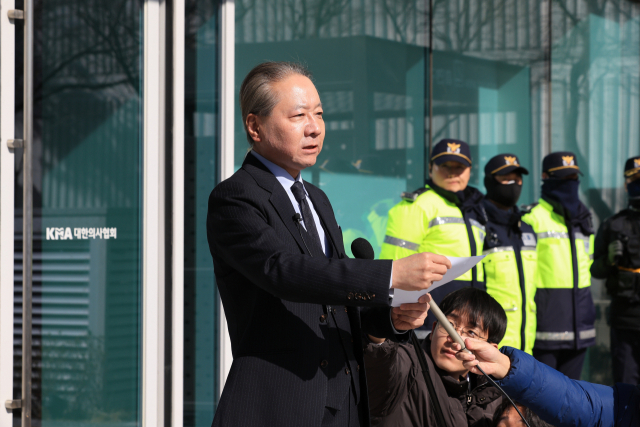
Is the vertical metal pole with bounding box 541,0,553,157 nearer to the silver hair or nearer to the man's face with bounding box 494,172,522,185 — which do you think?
the man's face with bounding box 494,172,522,185

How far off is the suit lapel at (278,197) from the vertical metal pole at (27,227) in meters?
2.20

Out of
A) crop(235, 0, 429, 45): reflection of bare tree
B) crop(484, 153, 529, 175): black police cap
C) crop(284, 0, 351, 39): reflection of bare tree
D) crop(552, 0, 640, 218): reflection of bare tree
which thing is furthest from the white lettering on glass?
crop(552, 0, 640, 218): reflection of bare tree

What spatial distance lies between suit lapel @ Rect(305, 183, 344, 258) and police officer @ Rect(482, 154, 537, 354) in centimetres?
294

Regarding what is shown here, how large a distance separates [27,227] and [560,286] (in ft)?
12.5

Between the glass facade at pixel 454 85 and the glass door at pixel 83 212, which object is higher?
the glass facade at pixel 454 85

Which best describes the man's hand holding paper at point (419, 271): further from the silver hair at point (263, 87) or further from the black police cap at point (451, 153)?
the black police cap at point (451, 153)

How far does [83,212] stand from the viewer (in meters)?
3.92

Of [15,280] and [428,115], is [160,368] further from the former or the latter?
[428,115]

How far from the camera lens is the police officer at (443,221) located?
15.4 ft

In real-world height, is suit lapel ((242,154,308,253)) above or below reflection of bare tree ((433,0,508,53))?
below

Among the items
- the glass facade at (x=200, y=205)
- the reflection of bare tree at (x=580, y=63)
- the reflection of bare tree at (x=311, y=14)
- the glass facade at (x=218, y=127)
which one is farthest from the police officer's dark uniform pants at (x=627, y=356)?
the reflection of bare tree at (x=311, y=14)

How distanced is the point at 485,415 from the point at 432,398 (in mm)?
286

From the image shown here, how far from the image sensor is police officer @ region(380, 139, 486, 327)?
4.68 m

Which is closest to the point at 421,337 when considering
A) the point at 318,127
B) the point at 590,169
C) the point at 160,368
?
the point at 160,368
